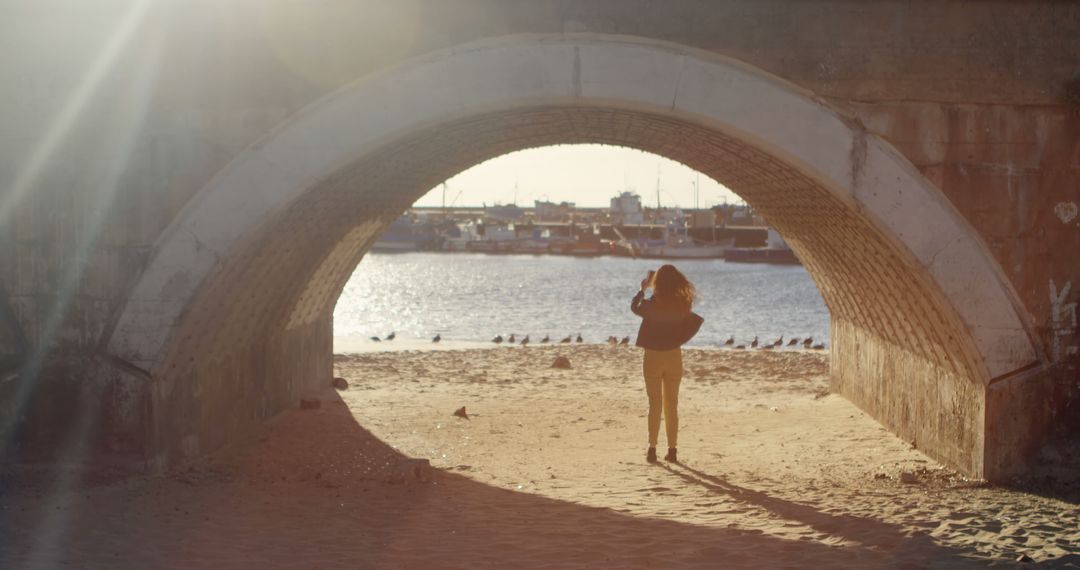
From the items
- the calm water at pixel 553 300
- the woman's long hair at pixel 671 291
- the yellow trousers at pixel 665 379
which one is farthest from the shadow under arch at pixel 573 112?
the calm water at pixel 553 300

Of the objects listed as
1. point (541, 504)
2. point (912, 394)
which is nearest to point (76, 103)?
point (541, 504)

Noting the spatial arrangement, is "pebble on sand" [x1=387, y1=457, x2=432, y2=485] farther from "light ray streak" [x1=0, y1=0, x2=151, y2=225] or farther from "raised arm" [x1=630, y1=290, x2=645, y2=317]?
"light ray streak" [x1=0, y1=0, x2=151, y2=225]

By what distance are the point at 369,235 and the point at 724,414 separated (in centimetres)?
507

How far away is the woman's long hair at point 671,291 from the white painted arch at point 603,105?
61.1 inches

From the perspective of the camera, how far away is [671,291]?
1050cm

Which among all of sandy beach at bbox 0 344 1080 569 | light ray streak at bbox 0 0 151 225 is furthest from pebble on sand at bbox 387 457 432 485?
light ray streak at bbox 0 0 151 225

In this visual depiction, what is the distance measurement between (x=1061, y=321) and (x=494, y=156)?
7.05 metres

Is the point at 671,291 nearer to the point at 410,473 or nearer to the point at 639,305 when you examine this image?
the point at 639,305

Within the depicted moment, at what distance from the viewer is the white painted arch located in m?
9.38

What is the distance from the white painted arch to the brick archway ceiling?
0.66 feet

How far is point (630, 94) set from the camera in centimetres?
940

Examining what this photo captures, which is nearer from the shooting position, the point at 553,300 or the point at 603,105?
the point at 603,105

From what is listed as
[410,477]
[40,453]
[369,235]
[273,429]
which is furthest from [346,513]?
[369,235]

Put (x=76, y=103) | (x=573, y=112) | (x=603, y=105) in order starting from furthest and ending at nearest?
1. (x=573, y=112)
2. (x=76, y=103)
3. (x=603, y=105)
